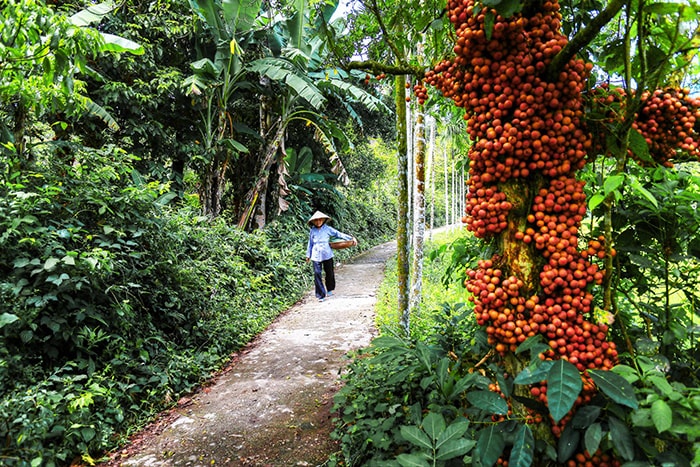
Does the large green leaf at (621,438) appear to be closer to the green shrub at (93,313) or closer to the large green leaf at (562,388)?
the large green leaf at (562,388)

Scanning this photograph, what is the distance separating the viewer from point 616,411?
4.35ft

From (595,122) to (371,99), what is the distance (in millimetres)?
7795

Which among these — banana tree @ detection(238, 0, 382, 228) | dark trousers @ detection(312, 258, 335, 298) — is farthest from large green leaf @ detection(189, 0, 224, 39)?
dark trousers @ detection(312, 258, 335, 298)

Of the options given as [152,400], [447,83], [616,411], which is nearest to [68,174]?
[152,400]

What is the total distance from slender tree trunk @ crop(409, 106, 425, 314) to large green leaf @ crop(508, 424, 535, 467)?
3.43 m

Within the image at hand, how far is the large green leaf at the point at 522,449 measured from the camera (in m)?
1.36

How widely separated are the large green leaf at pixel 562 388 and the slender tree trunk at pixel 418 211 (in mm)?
3578

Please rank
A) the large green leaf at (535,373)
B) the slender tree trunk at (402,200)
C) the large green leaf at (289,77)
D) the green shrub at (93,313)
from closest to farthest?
the large green leaf at (535,373) → the green shrub at (93,313) → the slender tree trunk at (402,200) → the large green leaf at (289,77)

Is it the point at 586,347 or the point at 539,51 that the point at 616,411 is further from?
the point at 539,51

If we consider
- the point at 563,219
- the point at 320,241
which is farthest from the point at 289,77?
the point at 563,219

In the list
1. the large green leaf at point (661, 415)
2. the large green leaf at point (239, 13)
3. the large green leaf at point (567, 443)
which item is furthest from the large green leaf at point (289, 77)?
the large green leaf at point (661, 415)

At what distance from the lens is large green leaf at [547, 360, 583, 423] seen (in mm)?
1221

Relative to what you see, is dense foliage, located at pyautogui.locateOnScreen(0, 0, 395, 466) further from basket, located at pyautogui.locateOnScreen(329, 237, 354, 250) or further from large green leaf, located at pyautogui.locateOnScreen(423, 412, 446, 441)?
large green leaf, located at pyautogui.locateOnScreen(423, 412, 446, 441)

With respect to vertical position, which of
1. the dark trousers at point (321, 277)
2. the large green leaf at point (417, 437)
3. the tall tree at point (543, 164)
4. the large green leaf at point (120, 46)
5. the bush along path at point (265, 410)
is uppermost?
the large green leaf at point (120, 46)
